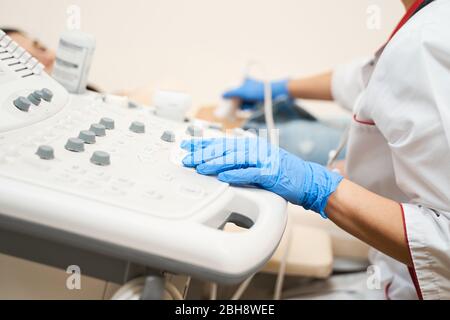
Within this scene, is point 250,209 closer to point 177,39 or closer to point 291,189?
point 291,189

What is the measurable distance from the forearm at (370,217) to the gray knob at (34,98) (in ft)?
1.85

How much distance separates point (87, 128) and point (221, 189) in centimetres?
27

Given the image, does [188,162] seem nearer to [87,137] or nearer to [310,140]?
[87,137]

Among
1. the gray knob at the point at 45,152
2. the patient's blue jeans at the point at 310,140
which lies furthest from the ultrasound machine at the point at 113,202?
the patient's blue jeans at the point at 310,140

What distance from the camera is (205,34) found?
191cm

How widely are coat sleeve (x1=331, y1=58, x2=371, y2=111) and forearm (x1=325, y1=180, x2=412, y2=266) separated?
0.77 meters

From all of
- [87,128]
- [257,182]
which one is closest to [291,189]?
[257,182]

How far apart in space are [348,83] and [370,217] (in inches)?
35.3

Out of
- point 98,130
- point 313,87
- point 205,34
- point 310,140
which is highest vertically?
point 98,130

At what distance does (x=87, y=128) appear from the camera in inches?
30.0

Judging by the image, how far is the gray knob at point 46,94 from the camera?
2.64ft

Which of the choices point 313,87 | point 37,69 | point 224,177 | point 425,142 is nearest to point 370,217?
point 425,142

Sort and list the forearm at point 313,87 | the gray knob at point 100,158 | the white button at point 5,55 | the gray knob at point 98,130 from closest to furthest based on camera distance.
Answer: the gray knob at point 100,158, the gray knob at point 98,130, the white button at point 5,55, the forearm at point 313,87

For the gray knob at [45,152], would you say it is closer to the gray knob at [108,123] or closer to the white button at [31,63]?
the gray knob at [108,123]
